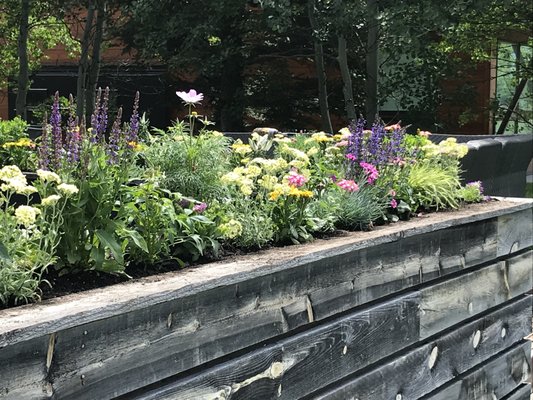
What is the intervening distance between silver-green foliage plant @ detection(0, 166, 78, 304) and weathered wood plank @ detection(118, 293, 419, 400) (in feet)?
1.22

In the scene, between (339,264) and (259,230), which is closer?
(339,264)

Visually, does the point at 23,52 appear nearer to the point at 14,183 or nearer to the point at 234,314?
the point at 14,183

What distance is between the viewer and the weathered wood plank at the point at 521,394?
12.0 ft

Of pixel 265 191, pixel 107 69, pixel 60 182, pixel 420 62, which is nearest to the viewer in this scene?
pixel 60 182

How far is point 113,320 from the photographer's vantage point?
1.75 metres

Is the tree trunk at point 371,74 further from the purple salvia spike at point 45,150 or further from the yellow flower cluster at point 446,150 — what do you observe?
the purple salvia spike at point 45,150

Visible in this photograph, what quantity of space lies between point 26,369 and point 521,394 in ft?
9.32

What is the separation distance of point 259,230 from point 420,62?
1438cm

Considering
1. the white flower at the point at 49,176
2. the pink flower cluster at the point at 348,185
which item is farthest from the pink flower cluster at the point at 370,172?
the white flower at the point at 49,176

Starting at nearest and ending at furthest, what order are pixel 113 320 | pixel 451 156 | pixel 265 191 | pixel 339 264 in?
pixel 113 320, pixel 339 264, pixel 265 191, pixel 451 156

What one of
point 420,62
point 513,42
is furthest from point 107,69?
point 513,42

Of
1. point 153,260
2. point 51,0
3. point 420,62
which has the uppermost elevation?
point 51,0

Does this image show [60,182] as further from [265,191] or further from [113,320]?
[265,191]

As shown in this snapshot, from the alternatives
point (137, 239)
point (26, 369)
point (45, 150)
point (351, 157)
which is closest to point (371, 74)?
point (351, 157)
